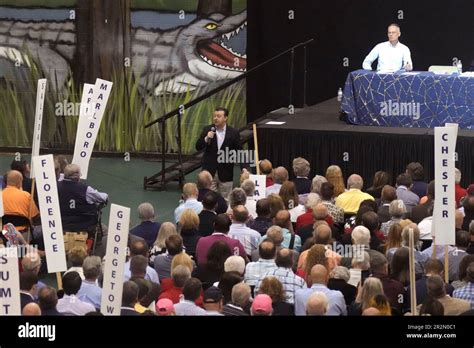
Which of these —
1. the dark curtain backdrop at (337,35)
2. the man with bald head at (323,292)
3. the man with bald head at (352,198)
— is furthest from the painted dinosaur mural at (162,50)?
the man with bald head at (323,292)

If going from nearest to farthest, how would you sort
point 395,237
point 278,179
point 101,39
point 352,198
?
point 395,237, point 352,198, point 278,179, point 101,39

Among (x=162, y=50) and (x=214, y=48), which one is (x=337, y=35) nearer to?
(x=214, y=48)

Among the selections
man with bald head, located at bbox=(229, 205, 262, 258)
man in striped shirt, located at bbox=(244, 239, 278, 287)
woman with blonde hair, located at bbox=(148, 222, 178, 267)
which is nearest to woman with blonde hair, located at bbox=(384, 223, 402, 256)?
man in striped shirt, located at bbox=(244, 239, 278, 287)

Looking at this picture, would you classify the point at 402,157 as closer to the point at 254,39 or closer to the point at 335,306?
the point at 254,39

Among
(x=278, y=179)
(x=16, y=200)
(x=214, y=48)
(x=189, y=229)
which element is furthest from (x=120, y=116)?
(x=189, y=229)

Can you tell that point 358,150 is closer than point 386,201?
No

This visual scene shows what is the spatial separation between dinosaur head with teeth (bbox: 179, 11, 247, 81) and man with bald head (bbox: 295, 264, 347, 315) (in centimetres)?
1036

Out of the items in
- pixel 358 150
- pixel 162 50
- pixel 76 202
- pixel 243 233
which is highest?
pixel 162 50

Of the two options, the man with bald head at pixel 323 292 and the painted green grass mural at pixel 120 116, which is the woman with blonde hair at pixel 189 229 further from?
the painted green grass mural at pixel 120 116

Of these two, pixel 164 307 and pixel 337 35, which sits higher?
pixel 337 35

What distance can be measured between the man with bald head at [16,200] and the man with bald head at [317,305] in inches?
200

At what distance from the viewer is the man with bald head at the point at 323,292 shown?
9.17 meters

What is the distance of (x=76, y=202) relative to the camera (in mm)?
13094

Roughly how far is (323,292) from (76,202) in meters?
4.61
